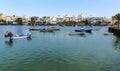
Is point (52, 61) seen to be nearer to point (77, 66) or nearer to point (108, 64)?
point (77, 66)

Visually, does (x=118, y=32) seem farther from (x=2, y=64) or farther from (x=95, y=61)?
(x=2, y=64)

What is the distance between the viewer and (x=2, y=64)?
27.4m

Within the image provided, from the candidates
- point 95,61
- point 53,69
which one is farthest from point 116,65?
point 53,69

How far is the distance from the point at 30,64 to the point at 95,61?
346 inches

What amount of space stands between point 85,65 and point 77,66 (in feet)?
3.86

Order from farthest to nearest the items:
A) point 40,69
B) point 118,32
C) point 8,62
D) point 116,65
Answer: point 118,32 < point 8,62 < point 116,65 < point 40,69

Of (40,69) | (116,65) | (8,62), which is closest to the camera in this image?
(40,69)

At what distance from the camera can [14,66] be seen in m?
26.4

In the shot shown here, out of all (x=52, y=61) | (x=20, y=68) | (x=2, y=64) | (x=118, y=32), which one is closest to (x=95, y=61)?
(x=52, y=61)

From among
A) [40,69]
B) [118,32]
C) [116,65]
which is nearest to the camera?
[40,69]

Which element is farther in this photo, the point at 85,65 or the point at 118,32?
the point at 118,32

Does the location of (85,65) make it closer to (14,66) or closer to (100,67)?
(100,67)

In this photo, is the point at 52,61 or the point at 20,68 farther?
the point at 52,61

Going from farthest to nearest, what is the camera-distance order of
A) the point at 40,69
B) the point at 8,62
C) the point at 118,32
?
the point at 118,32, the point at 8,62, the point at 40,69
